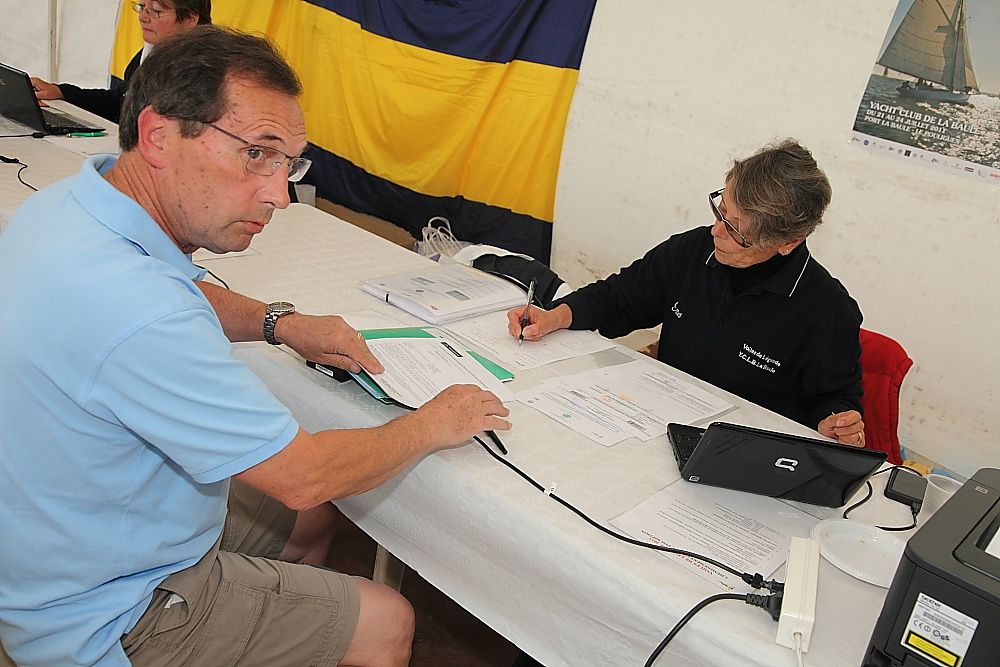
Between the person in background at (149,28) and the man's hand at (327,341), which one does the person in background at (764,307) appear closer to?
the man's hand at (327,341)

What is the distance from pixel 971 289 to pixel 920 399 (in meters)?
0.38

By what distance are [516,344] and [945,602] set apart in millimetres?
1097

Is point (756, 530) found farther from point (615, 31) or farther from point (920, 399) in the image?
point (615, 31)

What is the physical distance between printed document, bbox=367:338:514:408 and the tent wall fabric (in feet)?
6.26

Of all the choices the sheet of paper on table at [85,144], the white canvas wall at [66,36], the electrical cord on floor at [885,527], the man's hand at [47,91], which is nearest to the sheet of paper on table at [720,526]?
the electrical cord on floor at [885,527]

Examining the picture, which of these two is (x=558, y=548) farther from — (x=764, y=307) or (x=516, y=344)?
(x=764, y=307)

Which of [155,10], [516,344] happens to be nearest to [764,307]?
[516,344]

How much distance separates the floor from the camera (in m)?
2.04

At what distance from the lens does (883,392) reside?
78.7 inches

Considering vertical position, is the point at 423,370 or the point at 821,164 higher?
the point at 821,164

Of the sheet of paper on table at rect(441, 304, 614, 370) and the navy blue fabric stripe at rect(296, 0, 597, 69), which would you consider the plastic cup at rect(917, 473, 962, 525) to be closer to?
the sheet of paper on table at rect(441, 304, 614, 370)

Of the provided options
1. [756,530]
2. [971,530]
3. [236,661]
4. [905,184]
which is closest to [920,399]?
[905,184]

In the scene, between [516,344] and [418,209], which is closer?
[516,344]

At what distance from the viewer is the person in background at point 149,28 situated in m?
2.97
